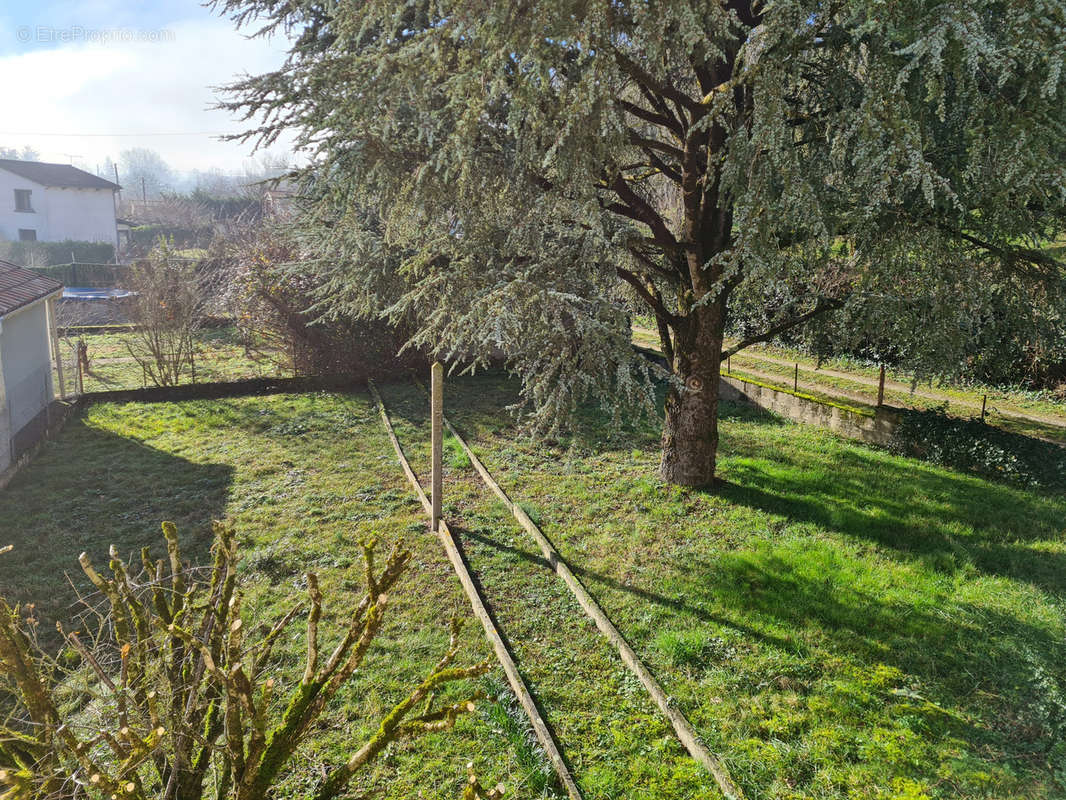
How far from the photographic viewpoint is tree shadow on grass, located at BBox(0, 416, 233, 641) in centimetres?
657

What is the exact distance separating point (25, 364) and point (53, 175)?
132 feet

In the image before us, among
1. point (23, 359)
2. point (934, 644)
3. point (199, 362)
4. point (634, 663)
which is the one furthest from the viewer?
point (199, 362)

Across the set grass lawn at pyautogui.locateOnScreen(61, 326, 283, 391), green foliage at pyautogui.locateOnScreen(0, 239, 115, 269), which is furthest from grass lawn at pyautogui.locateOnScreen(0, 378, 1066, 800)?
green foliage at pyautogui.locateOnScreen(0, 239, 115, 269)

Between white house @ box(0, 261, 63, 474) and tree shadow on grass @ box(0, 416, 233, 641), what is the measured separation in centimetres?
50

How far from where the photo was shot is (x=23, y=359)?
11922mm

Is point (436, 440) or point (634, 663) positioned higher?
point (436, 440)

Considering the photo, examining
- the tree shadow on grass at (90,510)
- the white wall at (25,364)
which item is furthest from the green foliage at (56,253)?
the tree shadow on grass at (90,510)

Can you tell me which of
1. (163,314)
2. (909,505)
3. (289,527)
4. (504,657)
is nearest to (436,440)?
(289,527)

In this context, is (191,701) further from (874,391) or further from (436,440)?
(874,391)

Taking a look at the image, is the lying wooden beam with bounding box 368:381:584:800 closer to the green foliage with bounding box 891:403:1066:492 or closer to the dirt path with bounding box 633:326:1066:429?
the green foliage with bounding box 891:403:1066:492

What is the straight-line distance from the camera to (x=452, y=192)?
7.19 meters

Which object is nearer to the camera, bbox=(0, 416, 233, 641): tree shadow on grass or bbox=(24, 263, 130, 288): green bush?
bbox=(0, 416, 233, 641): tree shadow on grass

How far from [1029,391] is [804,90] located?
348 inches

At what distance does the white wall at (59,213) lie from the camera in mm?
40281
